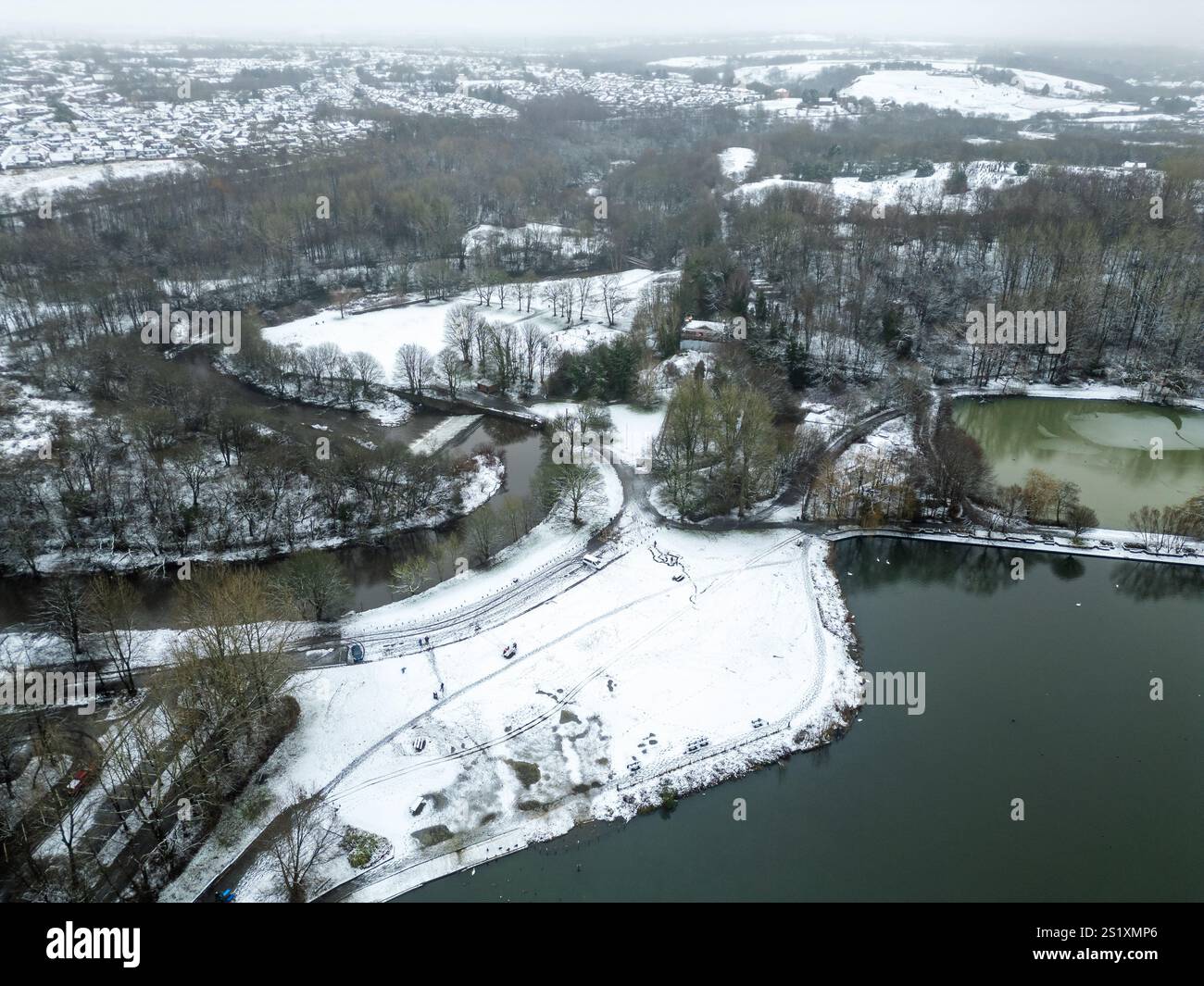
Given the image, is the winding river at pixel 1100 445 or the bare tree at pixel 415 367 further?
the bare tree at pixel 415 367

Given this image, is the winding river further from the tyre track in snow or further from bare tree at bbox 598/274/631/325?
bare tree at bbox 598/274/631/325

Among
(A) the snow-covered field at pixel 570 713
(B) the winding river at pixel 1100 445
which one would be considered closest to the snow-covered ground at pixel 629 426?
(A) the snow-covered field at pixel 570 713

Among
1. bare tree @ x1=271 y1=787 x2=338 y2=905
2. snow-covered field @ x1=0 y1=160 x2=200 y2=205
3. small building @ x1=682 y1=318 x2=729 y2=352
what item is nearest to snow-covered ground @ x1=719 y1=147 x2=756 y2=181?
small building @ x1=682 y1=318 x2=729 y2=352

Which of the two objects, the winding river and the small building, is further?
the small building

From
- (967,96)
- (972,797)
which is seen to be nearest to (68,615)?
(972,797)

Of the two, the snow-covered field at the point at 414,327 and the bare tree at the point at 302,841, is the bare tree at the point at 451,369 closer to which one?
the snow-covered field at the point at 414,327

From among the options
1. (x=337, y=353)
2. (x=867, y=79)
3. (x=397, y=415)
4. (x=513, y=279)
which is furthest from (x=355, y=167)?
(x=867, y=79)

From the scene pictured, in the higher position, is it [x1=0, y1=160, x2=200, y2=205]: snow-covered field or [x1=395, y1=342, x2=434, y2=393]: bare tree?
[x1=0, y1=160, x2=200, y2=205]: snow-covered field

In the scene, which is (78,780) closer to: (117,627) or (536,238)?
(117,627)
